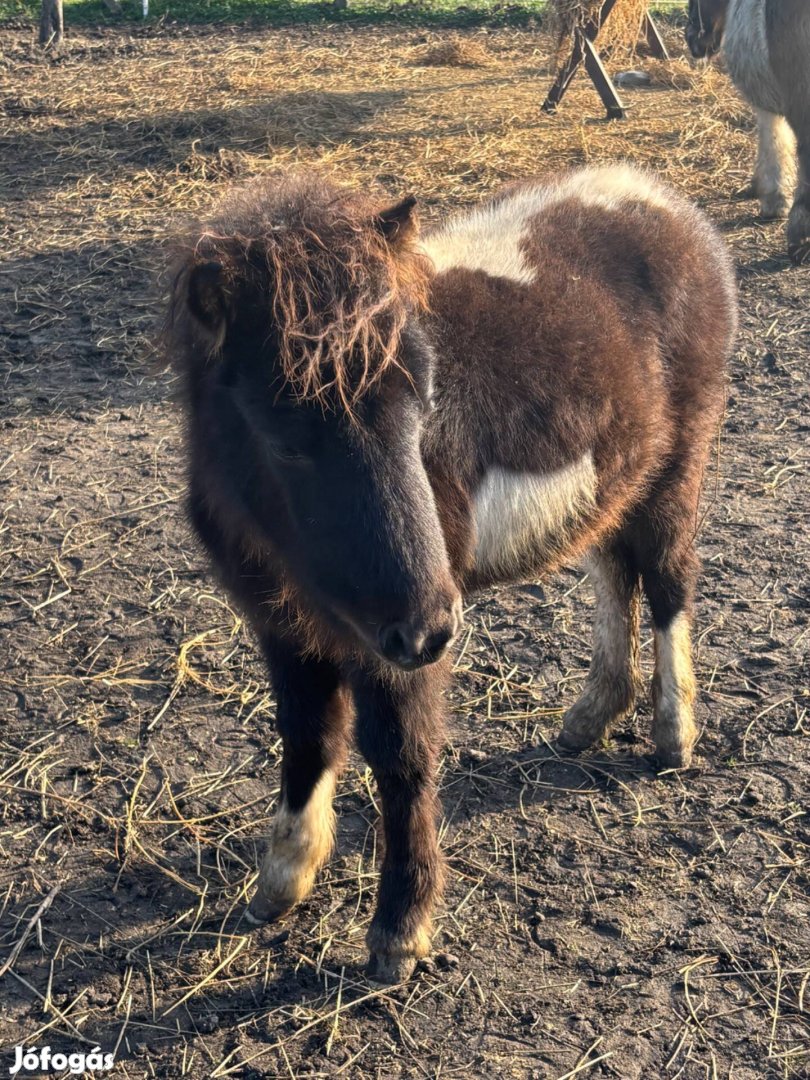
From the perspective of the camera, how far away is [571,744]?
13.1 feet

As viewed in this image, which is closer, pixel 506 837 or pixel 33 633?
pixel 506 837

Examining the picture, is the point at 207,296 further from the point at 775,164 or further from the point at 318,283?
the point at 775,164

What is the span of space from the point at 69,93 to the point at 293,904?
33.3 feet

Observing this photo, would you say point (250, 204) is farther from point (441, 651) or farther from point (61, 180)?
point (61, 180)

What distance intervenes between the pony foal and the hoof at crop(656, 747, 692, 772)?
17.1 ft

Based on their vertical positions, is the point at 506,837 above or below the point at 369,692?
below

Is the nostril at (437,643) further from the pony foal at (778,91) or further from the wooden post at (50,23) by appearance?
the wooden post at (50,23)

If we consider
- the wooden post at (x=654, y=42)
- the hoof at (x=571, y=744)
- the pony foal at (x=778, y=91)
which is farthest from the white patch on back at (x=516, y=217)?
the wooden post at (x=654, y=42)

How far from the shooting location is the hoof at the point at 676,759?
3.91 m

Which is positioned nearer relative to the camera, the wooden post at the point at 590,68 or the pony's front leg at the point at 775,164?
the pony's front leg at the point at 775,164

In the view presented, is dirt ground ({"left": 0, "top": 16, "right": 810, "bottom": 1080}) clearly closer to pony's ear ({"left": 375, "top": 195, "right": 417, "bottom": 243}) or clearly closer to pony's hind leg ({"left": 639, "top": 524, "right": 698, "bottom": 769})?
pony's hind leg ({"left": 639, "top": 524, "right": 698, "bottom": 769})

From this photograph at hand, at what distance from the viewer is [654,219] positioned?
145 inches

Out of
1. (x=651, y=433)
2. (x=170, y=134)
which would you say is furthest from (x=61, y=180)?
(x=651, y=433)

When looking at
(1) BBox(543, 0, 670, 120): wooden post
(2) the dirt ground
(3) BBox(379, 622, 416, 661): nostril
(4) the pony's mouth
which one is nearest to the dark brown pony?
(3) BBox(379, 622, 416, 661): nostril
